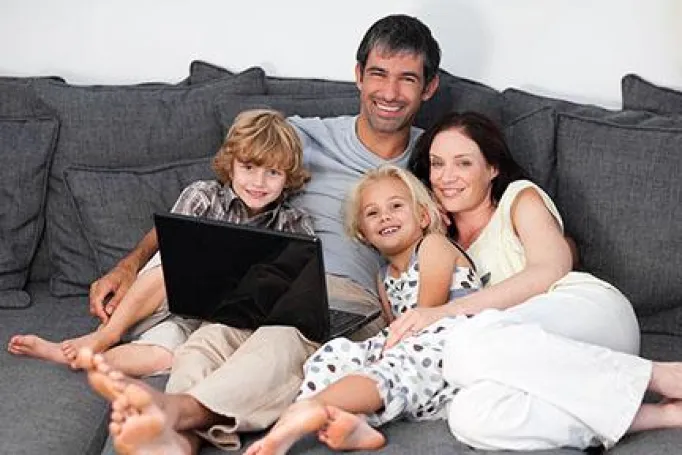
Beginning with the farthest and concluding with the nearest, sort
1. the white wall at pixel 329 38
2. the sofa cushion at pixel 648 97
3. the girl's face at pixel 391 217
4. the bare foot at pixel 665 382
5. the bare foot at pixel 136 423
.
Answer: the white wall at pixel 329 38 → the sofa cushion at pixel 648 97 → the girl's face at pixel 391 217 → the bare foot at pixel 665 382 → the bare foot at pixel 136 423

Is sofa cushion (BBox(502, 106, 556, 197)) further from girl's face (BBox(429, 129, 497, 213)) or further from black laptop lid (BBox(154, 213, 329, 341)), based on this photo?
black laptop lid (BBox(154, 213, 329, 341))

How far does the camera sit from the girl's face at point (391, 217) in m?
2.61

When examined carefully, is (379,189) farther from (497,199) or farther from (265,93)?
(265,93)

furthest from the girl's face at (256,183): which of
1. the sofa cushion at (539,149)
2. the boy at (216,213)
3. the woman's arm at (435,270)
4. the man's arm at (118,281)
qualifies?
the sofa cushion at (539,149)

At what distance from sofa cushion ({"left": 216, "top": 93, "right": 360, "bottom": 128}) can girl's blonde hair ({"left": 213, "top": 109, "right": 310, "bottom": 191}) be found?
0.19m

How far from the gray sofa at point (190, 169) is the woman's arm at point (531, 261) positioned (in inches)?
7.6

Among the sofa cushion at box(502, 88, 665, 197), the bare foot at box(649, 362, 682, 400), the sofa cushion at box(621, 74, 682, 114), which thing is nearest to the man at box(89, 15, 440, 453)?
the sofa cushion at box(502, 88, 665, 197)

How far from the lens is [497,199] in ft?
8.90

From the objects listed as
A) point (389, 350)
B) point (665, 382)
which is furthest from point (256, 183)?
point (665, 382)

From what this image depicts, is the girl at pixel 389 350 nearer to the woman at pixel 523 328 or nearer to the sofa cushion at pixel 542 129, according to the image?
the woman at pixel 523 328

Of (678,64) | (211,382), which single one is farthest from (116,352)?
(678,64)

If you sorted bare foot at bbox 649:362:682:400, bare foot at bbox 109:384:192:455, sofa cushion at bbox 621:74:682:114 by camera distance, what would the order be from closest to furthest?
bare foot at bbox 109:384:192:455 < bare foot at bbox 649:362:682:400 < sofa cushion at bbox 621:74:682:114

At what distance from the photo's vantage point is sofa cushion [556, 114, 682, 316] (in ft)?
8.73

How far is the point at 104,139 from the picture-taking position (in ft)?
9.57
